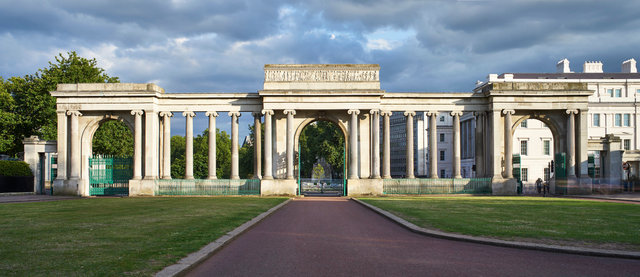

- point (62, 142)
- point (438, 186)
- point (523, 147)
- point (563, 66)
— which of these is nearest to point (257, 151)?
point (438, 186)

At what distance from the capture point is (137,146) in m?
44.4

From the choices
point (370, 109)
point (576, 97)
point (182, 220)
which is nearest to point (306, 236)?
point (182, 220)

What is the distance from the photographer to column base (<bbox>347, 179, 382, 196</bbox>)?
43.2m

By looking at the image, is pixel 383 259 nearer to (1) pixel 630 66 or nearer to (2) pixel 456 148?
(2) pixel 456 148

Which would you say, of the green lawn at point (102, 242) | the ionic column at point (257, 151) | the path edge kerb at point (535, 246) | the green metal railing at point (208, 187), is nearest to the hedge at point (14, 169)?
the green metal railing at point (208, 187)

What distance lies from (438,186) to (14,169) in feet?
115

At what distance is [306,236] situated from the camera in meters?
16.5

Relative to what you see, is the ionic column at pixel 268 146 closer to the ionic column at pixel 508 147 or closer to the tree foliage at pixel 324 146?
the ionic column at pixel 508 147

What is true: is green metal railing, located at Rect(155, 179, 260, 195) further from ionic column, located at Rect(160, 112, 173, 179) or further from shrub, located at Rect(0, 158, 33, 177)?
shrub, located at Rect(0, 158, 33, 177)

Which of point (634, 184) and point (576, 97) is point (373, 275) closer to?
point (576, 97)

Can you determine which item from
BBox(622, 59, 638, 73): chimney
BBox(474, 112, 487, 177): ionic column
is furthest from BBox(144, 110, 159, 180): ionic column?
BBox(622, 59, 638, 73): chimney

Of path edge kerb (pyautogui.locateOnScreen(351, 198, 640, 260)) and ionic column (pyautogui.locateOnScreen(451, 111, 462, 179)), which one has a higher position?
ionic column (pyautogui.locateOnScreen(451, 111, 462, 179))

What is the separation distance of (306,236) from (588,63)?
8445 cm

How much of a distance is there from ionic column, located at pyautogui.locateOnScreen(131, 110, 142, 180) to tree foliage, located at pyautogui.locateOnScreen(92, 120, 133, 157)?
47.5 feet
